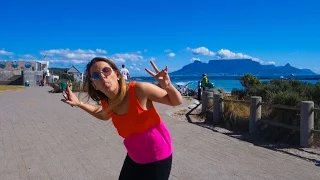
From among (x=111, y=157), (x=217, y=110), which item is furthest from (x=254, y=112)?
(x=111, y=157)

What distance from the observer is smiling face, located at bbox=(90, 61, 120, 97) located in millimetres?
2635

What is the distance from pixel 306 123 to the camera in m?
7.30

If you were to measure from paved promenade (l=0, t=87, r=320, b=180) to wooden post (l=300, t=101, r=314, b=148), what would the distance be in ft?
2.64

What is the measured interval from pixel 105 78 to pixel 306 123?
5693mm

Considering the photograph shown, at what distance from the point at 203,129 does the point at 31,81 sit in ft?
188

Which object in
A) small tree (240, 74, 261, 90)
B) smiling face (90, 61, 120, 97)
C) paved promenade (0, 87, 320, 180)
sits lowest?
paved promenade (0, 87, 320, 180)

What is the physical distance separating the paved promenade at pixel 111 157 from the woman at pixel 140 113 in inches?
108

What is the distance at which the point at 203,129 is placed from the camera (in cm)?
972

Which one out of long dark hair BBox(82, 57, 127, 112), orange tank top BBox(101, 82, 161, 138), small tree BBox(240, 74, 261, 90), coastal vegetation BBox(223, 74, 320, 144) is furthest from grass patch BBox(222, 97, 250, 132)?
small tree BBox(240, 74, 261, 90)

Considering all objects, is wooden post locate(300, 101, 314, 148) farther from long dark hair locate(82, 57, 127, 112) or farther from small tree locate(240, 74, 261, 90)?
small tree locate(240, 74, 261, 90)

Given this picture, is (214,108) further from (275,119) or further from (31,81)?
(31,81)

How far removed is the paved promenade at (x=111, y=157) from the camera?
551cm

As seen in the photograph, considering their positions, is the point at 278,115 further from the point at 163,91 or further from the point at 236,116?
the point at 163,91

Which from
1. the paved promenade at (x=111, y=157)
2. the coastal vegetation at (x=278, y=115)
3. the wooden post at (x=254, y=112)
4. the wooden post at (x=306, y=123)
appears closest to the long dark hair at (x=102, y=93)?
the paved promenade at (x=111, y=157)
